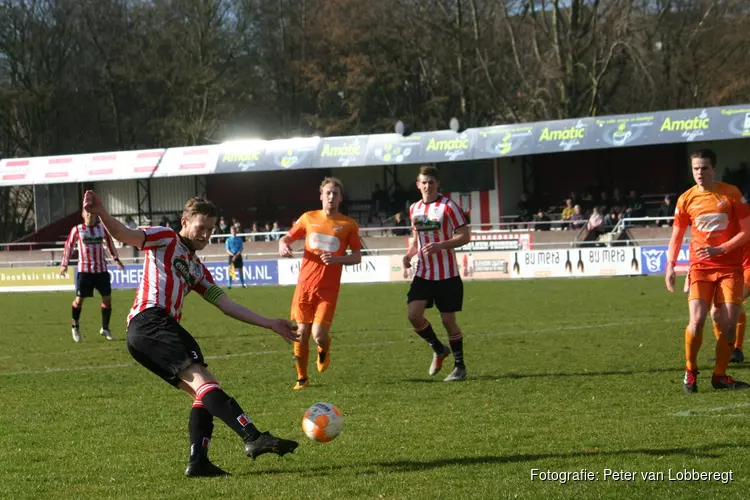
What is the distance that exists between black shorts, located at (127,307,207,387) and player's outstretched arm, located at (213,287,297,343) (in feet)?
1.14

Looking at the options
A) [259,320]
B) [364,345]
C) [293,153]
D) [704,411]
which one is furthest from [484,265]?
[259,320]

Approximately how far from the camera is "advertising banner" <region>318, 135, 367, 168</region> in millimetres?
39719

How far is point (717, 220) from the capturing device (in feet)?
29.5

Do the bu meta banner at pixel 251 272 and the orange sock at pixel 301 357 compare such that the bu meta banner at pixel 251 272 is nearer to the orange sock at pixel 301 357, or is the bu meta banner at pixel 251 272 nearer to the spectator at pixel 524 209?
the spectator at pixel 524 209

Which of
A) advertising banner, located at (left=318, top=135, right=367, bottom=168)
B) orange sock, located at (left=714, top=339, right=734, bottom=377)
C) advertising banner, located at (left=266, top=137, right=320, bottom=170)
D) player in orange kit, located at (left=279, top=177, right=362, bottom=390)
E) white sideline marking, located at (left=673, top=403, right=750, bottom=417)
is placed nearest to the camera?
white sideline marking, located at (left=673, top=403, right=750, bottom=417)

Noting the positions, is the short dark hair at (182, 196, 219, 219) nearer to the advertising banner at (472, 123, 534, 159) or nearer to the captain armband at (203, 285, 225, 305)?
the captain armband at (203, 285, 225, 305)

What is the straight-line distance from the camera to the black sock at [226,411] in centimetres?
621

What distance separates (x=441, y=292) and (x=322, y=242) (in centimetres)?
132

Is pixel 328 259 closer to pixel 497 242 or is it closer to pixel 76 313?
pixel 76 313

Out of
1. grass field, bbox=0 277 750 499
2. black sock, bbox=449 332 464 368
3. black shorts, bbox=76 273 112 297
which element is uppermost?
black shorts, bbox=76 273 112 297

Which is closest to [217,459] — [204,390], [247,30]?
[204,390]

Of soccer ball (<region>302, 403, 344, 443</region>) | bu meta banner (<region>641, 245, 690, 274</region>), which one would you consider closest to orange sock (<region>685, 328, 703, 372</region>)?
soccer ball (<region>302, 403, 344, 443</region>)

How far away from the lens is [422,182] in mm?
10742

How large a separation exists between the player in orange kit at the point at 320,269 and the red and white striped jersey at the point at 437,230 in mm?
679
